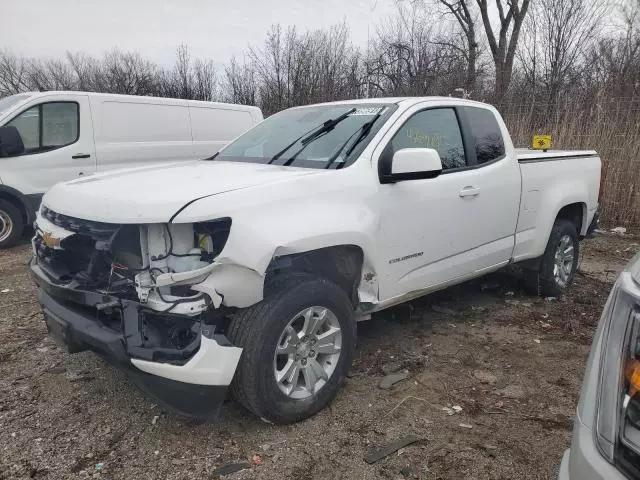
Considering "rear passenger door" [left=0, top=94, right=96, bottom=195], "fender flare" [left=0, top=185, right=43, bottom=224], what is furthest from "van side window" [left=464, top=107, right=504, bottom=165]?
"fender flare" [left=0, top=185, right=43, bottom=224]

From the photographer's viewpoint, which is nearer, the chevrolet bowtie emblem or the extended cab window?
the chevrolet bowtie emblem

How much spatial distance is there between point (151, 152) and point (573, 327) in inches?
249

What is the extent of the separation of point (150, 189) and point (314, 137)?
4.36 ft

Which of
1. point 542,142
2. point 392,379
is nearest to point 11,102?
point 392,379

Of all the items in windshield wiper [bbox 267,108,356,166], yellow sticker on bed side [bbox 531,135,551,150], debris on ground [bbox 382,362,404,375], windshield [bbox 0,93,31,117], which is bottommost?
debris on ground [bbox 382,362,404,375]

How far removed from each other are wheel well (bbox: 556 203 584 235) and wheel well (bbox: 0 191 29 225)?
22.3ft

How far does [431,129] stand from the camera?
3.87 metres

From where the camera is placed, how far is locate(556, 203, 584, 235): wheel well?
5273mm

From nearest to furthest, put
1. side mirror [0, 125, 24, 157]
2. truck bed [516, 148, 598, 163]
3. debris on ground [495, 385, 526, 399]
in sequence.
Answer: debris on ground [495, 385, 526, 399]
truck bed [516, 148, 598, 163]
side mirror [0, 125, 24, 157]

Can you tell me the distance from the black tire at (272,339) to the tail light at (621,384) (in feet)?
5.11

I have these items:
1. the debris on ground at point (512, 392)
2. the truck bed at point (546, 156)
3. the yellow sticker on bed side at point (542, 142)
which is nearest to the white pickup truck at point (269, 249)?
the truck bed at point (546, 156)

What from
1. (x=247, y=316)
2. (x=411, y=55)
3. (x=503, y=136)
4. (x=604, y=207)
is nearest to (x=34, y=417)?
(x=247, y=316)

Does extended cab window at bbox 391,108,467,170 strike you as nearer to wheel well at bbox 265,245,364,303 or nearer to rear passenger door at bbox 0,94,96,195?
wheel well at bbox 265,245,364,303

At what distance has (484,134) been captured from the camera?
432 cm
